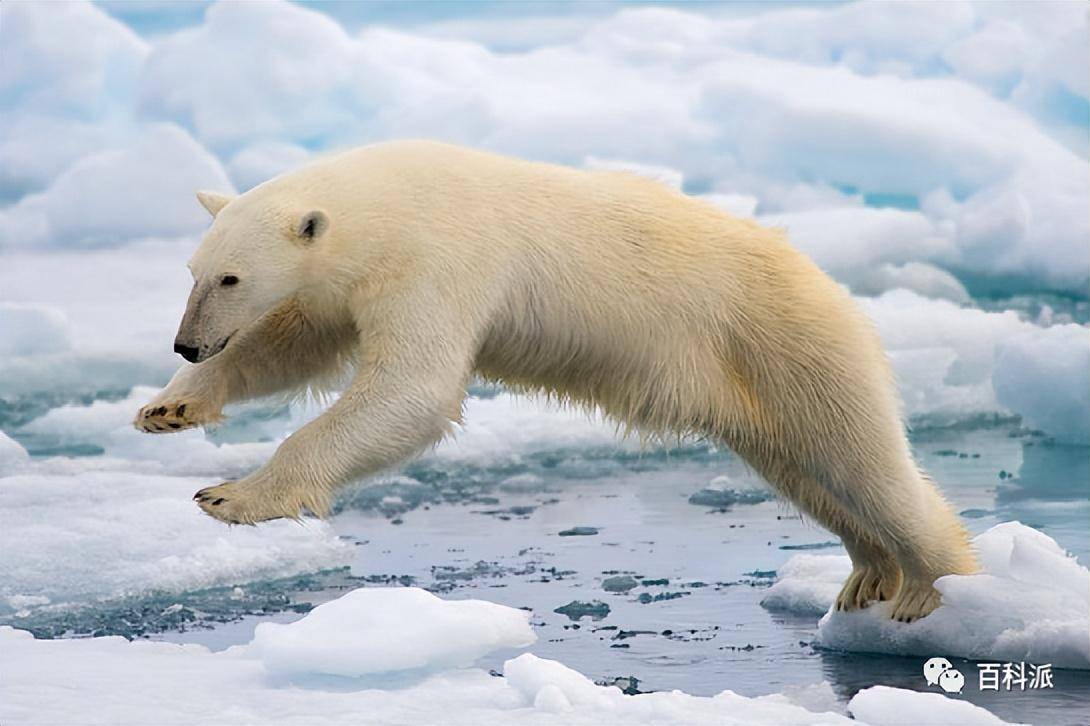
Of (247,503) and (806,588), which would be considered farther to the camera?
(806,588)

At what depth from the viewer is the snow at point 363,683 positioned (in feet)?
12.7

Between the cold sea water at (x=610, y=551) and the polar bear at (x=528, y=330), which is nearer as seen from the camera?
the polar bear at (x=528, y=330)

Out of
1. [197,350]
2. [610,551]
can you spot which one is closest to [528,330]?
[197,350]

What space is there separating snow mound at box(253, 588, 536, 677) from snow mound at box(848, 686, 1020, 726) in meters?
1.18

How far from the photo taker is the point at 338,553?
6996 mm

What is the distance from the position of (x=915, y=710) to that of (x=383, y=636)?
154 cm

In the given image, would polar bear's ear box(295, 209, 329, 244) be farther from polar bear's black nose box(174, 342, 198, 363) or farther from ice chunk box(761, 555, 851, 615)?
ice chunk box(761, 555, 851, 615)

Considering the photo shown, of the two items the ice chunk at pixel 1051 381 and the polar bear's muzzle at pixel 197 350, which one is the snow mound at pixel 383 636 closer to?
the polar bear's muzzle at pixel 197 350

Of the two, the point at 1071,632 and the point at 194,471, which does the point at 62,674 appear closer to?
the point at 1071,632

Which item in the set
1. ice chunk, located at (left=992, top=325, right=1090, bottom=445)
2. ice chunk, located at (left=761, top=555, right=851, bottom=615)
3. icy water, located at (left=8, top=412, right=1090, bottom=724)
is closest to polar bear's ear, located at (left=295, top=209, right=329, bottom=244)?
icy water, located at (left=8, top=412, right=1090, bottom=724)

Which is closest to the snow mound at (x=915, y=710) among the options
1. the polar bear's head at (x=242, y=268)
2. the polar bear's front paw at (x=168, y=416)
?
the polar bear's head at (x=242, y=268)

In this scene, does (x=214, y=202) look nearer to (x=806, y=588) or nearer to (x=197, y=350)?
(x=197, y=350)

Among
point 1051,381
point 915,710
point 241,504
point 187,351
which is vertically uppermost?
point 1051,381

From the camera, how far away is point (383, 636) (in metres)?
4.33
